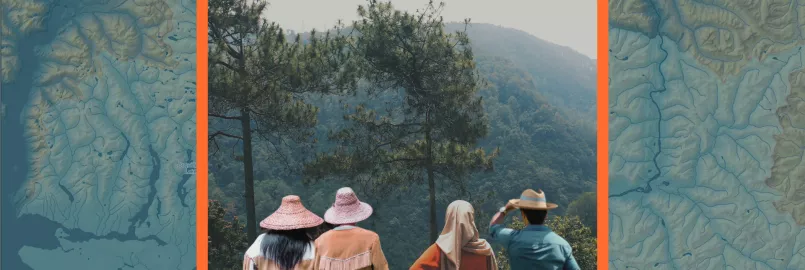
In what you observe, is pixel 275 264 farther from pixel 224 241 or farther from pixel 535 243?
pixel 224 241

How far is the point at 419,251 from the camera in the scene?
782 inches

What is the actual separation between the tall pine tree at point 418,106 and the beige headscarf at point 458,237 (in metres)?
8.53

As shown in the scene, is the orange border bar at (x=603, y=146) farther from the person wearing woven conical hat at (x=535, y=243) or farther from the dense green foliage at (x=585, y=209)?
the dense green foliage at (x=585, y=209)

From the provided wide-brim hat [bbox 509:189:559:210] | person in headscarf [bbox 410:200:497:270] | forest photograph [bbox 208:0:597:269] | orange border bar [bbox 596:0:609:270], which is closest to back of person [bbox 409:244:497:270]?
person in headscarf [bbox 410:200:497:270]

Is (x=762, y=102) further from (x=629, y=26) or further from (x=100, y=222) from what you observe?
(x=100, y=222)

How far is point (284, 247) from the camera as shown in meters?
3.30

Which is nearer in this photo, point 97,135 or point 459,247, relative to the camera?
point 459,247

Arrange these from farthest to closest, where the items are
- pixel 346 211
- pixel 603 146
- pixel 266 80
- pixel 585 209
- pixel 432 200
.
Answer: pixel 585 209 < pixel 432 200 < pixel 266 80 < pixel 603 146 < pixel 346 211

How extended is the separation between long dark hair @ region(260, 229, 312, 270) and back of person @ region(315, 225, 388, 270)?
8 centimetres

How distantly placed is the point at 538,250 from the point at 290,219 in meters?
1.04

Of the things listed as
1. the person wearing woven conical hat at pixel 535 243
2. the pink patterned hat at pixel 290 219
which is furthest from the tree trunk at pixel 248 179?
the person wearing woven conical hat at pixel 535 243

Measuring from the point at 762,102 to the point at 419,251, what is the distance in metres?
15.8

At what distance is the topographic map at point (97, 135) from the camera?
14.5ft

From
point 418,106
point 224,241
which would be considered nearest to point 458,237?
point 224,241
